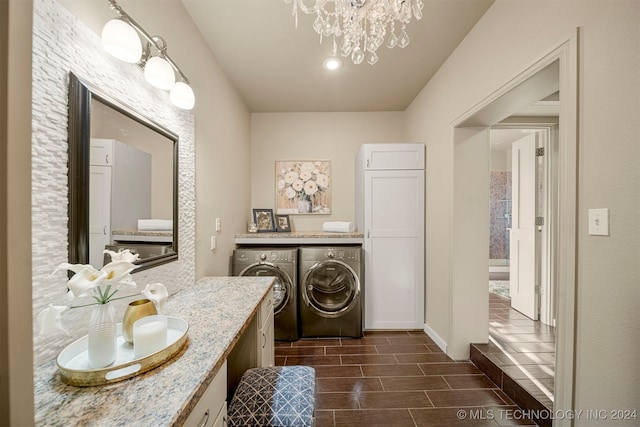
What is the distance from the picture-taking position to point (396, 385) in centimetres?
199

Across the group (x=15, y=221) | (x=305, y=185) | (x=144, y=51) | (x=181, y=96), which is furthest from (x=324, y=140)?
(x=15, y=221)

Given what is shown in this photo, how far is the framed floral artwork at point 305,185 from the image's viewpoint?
357 centimetres

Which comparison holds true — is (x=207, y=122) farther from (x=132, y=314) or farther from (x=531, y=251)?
(x=531, y=251)

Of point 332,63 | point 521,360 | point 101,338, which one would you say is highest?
point 332,63

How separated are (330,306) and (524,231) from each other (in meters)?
2.46

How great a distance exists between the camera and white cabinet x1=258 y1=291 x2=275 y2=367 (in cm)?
158

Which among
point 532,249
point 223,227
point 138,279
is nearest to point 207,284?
point 138,279

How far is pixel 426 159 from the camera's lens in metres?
2.84

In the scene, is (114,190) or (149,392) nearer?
(149,392)

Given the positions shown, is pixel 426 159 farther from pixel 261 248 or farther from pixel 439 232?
pixel 261 248

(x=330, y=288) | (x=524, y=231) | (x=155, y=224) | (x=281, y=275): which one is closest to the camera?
→ (x=155, y=224)

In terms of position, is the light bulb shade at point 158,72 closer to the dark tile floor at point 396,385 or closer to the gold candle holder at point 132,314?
the gold candle holder at point 132,314

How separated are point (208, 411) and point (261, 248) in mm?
2045

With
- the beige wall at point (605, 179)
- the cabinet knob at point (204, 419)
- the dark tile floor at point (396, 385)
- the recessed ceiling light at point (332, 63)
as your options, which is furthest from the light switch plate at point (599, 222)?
the recessed ceiling light at point (332, 63)
